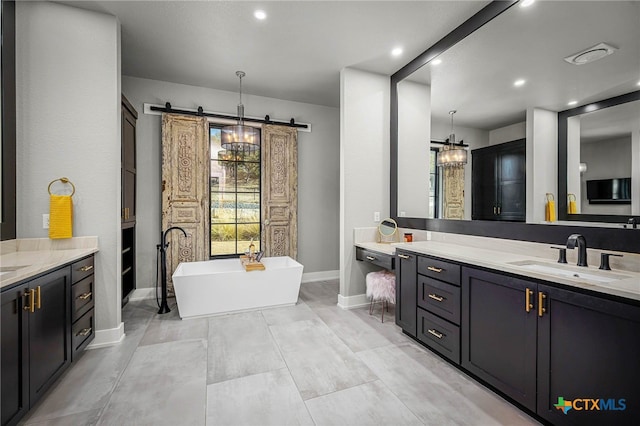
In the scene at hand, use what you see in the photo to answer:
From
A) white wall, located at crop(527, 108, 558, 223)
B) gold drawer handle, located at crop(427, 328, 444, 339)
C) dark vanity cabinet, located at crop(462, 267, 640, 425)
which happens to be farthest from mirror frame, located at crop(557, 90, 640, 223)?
gold drawer handle, located at crop(427, 328, 444, 339)

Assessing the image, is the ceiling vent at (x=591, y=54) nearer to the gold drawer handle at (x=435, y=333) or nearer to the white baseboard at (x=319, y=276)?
the gold drawer handle at (x=435, y=333)

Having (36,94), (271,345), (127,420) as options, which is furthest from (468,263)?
(36,94)

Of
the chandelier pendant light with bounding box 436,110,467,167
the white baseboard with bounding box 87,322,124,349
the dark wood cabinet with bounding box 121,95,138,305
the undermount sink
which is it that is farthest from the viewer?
the dark wood cabinet with bounding box 121,95,138,305

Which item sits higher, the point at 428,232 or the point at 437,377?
the point at 428,232

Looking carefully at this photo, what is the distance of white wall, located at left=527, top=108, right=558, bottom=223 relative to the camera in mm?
2170

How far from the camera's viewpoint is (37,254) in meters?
2.29

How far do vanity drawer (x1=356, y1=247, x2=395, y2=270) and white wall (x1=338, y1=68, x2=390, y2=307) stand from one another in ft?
0.36

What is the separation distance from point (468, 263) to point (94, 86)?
3504mm

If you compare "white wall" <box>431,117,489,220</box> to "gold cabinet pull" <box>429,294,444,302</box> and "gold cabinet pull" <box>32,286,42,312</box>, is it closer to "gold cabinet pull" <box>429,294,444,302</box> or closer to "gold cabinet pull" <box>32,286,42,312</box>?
"gold cabinet pull" <box>429,294,444,302</box>

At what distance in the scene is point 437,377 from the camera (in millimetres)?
2150

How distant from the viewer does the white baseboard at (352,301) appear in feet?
12.0

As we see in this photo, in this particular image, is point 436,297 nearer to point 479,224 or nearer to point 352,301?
point 479,224

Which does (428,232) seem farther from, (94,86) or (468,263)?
(94,86)

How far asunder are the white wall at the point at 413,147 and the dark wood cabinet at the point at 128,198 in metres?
3.29
